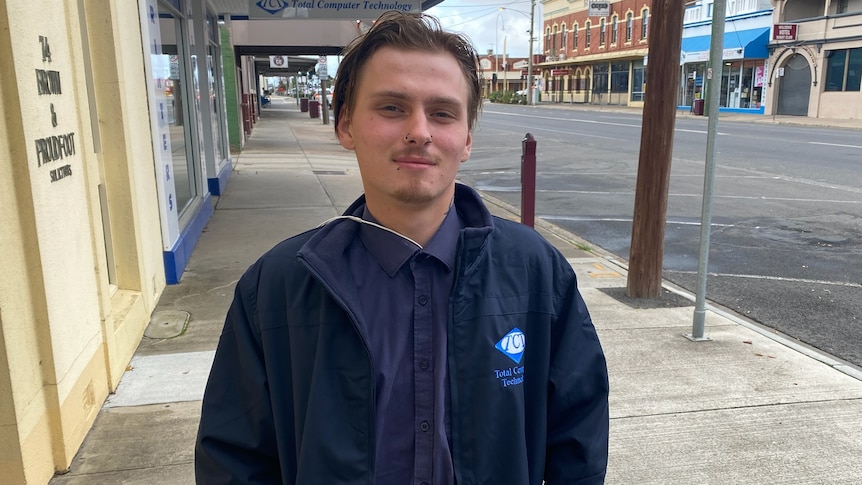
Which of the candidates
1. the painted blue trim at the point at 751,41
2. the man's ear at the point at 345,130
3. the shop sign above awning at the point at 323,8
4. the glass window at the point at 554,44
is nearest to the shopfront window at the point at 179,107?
the shop sign above awning at the point at 323,8

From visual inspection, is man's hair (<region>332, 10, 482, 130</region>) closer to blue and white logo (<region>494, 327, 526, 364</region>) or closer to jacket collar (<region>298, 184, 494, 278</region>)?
jacket collar (<region>298, 184, 494, 278</region>)

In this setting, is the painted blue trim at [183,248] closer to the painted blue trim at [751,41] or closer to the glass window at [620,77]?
the painted blue trim at [751,41]

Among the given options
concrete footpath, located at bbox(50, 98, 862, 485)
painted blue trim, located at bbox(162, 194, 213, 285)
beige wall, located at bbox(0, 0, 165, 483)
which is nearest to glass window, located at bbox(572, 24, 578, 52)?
painted blue trim, located at bbox(162, 194, 213, 285)

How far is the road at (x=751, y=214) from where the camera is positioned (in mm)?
5965

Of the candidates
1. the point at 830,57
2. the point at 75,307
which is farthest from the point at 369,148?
the point at 830,57

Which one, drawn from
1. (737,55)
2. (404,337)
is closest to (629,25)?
(737,55)

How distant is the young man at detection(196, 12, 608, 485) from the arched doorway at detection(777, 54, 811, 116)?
3695 centimetres

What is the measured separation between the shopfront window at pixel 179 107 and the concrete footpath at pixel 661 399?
1660mm

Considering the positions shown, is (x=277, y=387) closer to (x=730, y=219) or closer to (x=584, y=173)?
(x=730, y=219)

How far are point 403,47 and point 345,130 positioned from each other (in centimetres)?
28

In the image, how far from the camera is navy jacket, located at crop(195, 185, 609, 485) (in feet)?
5.01

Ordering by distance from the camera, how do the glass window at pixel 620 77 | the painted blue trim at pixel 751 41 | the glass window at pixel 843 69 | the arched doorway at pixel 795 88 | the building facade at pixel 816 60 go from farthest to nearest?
the glass window at pixel 620 77 < the painted blue trim at pixel 751 41 < the arched doorway at pixel 795 88 < the building facade at pixel 816 60 < the glass window at pixel 843 69

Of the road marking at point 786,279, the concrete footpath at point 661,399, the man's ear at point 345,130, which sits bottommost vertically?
the road marking at point 786,279

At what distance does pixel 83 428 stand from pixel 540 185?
10.4m
